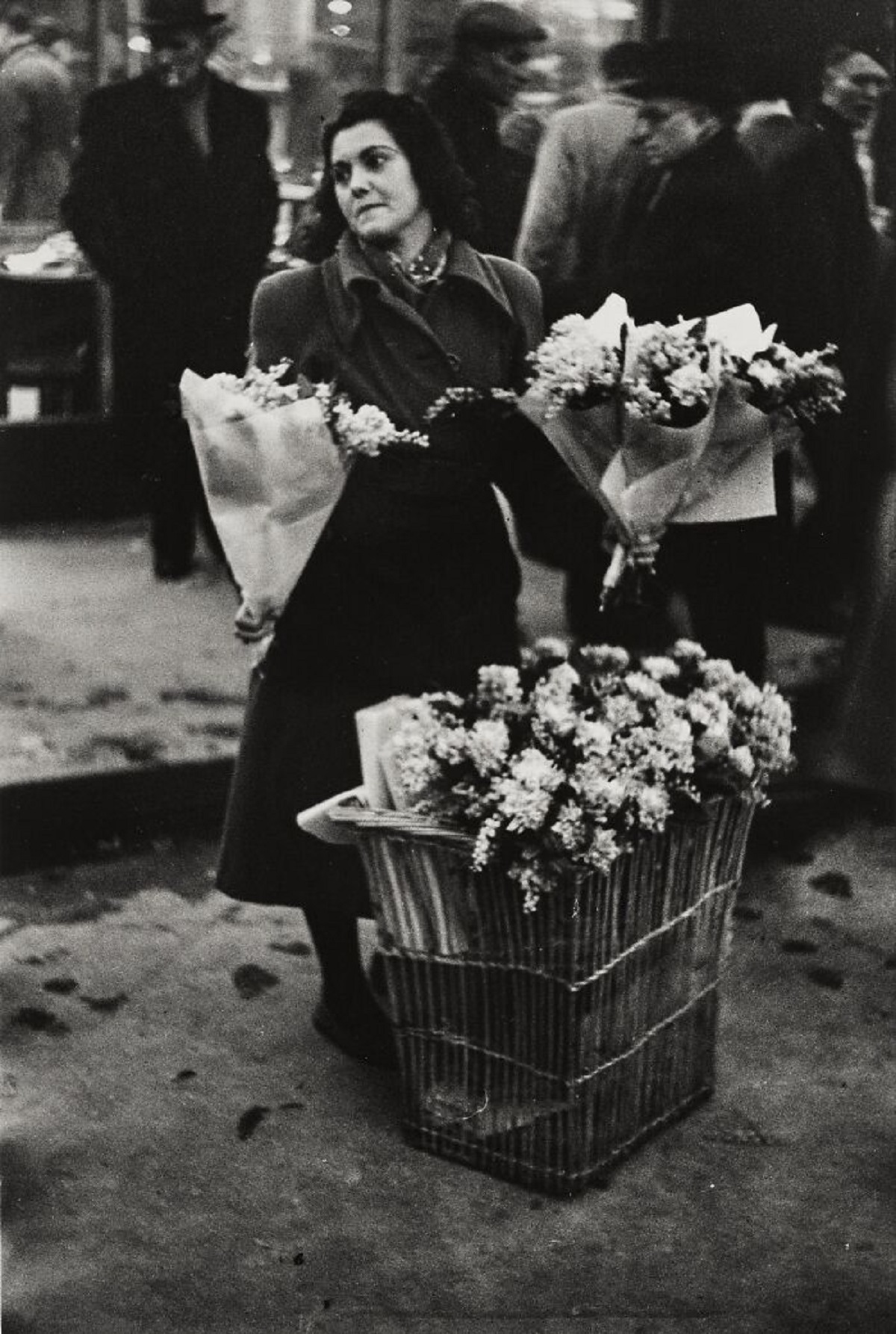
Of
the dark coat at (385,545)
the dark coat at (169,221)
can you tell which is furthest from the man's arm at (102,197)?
the dark coat at (385,545)

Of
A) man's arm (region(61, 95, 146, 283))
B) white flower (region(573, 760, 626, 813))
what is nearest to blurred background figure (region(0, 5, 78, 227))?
man's arm (region(61, 95, 146, 283))

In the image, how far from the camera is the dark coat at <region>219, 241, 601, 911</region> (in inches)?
136

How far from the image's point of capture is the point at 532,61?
11.0 ft

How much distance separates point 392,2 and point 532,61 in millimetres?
294

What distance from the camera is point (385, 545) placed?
11.6 ft

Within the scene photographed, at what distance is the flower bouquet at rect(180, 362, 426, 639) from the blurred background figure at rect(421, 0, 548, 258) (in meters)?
0.47

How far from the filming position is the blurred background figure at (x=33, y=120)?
9.97 ft

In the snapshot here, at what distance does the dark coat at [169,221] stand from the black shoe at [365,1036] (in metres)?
1.35

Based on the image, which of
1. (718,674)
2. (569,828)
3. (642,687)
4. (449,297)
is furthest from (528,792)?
(449,297)

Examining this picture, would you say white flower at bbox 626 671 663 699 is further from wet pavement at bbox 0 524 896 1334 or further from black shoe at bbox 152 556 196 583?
black shoe at bbox 152 556 196 583

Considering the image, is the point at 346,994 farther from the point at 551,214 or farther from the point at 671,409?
the point at 551,214

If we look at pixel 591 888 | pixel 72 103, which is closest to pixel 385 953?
pixel 591 888

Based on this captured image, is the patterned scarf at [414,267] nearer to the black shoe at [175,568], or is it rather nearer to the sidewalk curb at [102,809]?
the black shoe at [175,568]

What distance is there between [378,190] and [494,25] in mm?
→ 375
